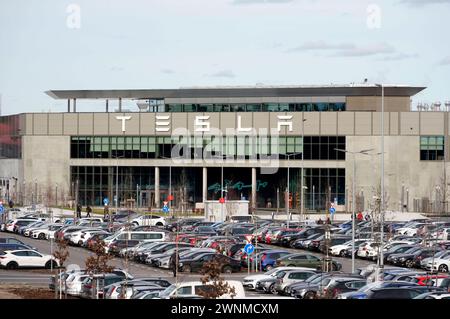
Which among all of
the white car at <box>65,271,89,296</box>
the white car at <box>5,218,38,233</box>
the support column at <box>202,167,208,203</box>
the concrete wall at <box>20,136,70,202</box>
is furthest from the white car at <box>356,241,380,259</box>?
the concrete wall at <box>20,136,70,202</box>

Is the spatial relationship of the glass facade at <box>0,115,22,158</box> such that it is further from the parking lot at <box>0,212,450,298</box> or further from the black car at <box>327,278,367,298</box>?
the black car at <box>327,278,367,298</box>

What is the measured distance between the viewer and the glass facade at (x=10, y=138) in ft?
352

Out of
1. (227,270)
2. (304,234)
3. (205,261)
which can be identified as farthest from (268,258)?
(304,234)

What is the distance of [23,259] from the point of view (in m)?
44.0

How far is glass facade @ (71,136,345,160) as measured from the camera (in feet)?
320

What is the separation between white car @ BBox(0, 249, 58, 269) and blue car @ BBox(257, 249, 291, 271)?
993 cm

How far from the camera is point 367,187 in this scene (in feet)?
301

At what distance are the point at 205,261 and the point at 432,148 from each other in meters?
58.8

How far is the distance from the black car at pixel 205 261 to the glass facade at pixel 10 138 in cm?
6674

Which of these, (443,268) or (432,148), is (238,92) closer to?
(432,148)

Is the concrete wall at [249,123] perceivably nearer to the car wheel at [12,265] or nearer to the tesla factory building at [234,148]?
the tesla factory building at [234,148]
